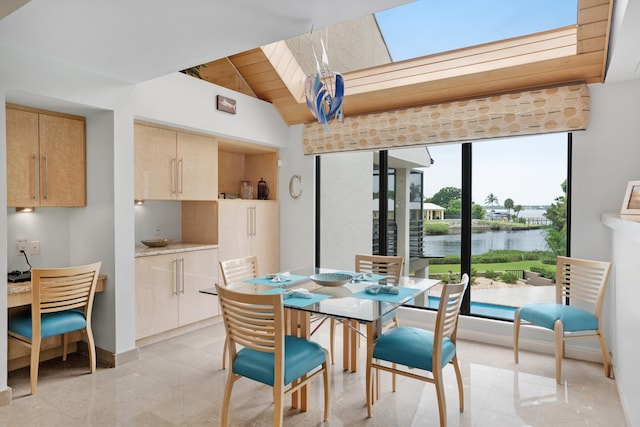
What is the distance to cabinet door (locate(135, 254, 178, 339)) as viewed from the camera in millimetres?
3662

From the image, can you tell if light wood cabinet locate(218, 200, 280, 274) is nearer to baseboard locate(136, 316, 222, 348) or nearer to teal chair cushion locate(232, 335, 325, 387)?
baseboard locate(136, 316, 222, 348)

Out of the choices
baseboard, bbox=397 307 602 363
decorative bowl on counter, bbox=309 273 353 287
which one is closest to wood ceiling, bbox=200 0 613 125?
decorative bowl on counter, bbox=309 273 353 287

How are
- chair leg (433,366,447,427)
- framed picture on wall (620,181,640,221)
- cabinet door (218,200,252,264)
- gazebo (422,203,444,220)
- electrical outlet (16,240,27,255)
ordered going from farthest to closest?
1. cabinet door (218,200,252,264)
2. gazebo (422,203,444,220)
3. electrical outlet (16,240,27,255)
4. framed picture on wall (620,181,640,221)
5. chair leg (433,366,447,427)

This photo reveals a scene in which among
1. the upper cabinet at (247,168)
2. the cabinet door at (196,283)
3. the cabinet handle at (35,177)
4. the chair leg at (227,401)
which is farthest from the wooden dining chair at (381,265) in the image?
the cabinet handle at (35,177)

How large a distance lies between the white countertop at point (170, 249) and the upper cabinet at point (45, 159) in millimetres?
650

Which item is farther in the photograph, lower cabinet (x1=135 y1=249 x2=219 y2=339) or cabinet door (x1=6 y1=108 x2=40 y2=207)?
lower cabinet (x1=135 y1=249 x2=219 y2=339)

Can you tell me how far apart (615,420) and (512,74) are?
2691 millimetres

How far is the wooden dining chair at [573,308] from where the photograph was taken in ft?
9.90

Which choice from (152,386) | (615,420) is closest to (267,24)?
(152,386)

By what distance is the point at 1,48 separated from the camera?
2.64m

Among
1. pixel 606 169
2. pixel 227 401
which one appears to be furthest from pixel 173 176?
pixel 606 169

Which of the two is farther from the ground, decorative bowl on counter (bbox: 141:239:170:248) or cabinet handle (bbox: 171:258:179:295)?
decorative bowl on counter (bbox: 141:239:170:248)

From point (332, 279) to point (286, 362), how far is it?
34.3 inches

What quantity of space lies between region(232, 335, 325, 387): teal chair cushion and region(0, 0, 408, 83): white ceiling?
1.92 metres
